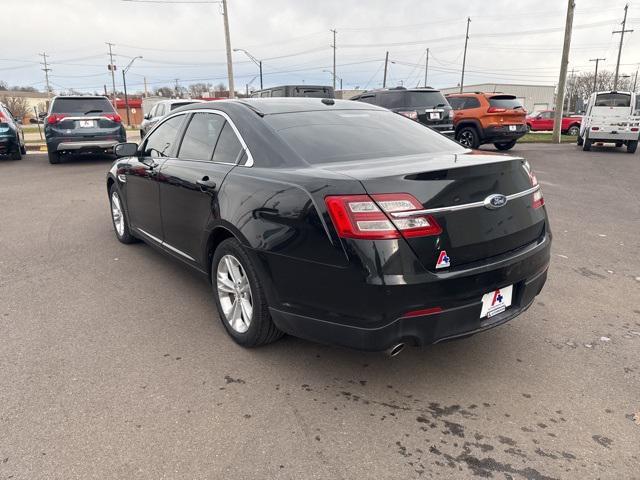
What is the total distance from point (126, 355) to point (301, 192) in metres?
1.65

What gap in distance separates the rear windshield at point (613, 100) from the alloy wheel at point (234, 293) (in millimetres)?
16846

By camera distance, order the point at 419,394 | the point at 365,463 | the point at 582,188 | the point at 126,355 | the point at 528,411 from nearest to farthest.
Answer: the point at 365,463 → the point at 528,411 → the point at 419,394 → the point at 126,355 → the point at 582,188

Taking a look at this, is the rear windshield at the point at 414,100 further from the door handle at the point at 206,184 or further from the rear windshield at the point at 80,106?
the door handle at the point at 206,184

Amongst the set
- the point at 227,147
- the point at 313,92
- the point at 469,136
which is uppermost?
the point at 313,92

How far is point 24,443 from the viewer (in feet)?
7.89

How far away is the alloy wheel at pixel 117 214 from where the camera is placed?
566 cm

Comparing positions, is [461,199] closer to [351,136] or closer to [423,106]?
[351,136]

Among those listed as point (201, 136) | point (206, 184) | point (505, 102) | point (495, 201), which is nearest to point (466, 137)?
point (505, 102)

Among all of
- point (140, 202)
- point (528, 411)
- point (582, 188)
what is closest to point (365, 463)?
point (528, 411)

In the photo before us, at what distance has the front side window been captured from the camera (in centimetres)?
434

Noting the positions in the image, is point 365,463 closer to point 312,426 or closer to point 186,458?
point 312,426

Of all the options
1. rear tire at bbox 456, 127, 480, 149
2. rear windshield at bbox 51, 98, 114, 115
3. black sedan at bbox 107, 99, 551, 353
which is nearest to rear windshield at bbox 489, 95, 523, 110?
rear tire at bbox 456, 127, 480, 149

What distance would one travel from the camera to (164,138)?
14.9 ft

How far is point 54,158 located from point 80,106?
5.31ft
